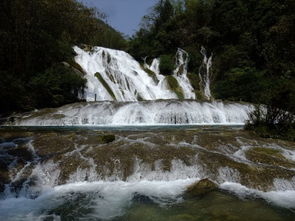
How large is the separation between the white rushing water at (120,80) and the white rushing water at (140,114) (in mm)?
5302

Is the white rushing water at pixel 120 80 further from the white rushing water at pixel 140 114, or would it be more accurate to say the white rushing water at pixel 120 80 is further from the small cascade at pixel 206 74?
the white rushing water at pixel 140 114

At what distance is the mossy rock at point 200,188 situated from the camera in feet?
15.7

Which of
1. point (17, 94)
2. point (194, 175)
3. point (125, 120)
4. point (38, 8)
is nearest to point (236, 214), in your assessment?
point (194, 175)

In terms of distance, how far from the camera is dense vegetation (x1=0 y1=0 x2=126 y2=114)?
48.3 ft

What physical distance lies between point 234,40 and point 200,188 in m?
27.0

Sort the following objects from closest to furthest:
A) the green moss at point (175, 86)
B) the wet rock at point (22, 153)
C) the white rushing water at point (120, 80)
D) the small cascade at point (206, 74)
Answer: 1. the wet rock at point (22, 153)
2. the white rushing water at point (120, 80)
3. the green moss at point (175, 86)
4. the small cascade at point (206, 74)

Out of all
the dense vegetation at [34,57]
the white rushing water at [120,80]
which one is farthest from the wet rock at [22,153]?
the white rushing water at [120,80]

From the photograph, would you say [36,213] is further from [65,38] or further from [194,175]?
[65,38]

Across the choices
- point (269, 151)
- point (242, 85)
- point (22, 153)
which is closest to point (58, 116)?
point (22, 153)

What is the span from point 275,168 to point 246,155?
93cm

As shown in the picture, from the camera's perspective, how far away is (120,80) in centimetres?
2128

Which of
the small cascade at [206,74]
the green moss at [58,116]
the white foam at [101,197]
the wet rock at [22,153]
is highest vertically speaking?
the small cascade at [206,74]

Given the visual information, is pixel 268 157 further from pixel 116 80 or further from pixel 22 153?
pixel 116 80

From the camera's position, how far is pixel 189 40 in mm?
30531
